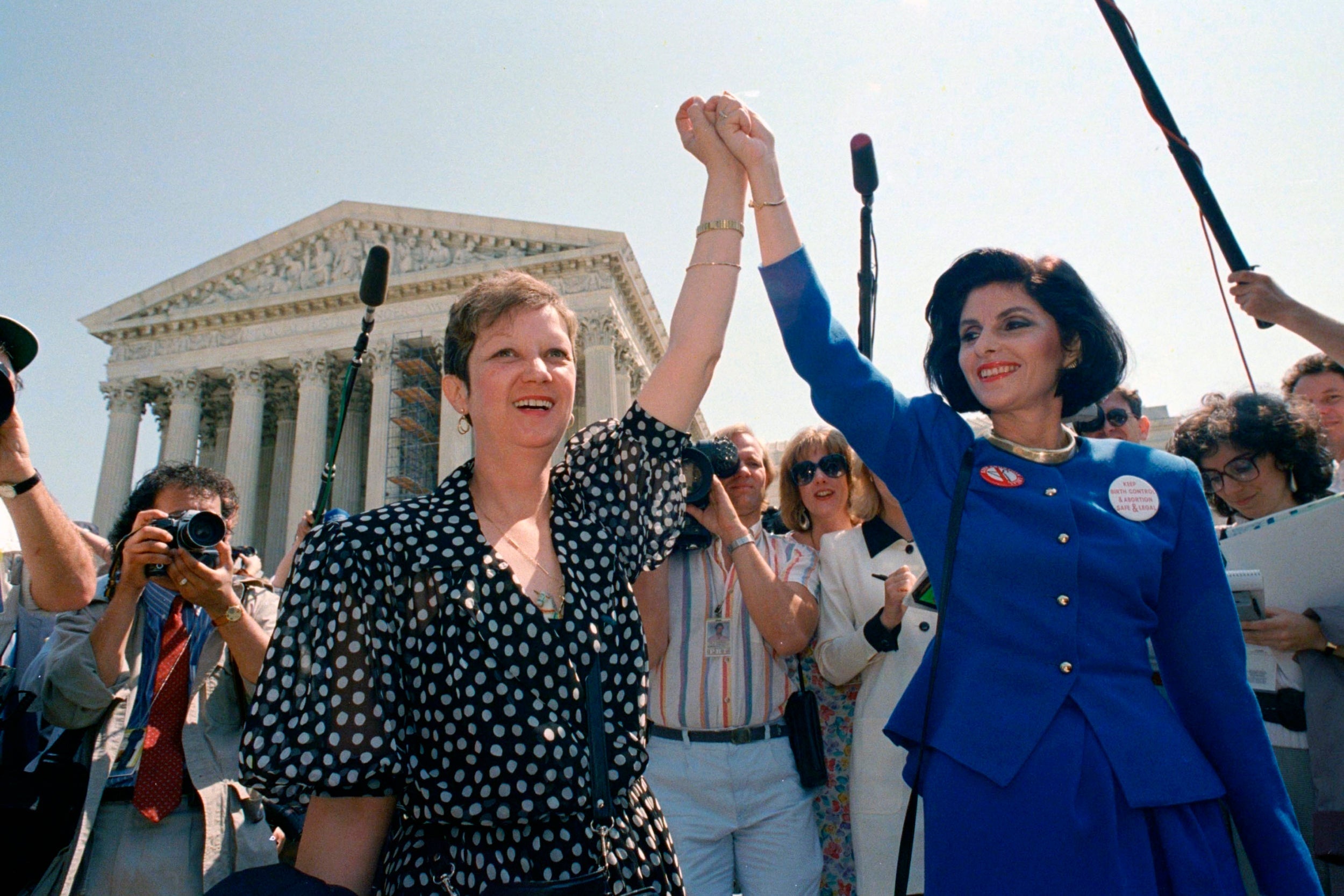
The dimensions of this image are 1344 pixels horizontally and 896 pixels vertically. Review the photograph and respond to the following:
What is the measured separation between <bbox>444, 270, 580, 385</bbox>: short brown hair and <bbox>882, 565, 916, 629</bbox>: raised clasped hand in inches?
70.9

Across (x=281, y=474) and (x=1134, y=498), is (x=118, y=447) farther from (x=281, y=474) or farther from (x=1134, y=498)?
(x=1134, y=498)

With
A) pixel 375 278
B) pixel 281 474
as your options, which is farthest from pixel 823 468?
pixel 281 474

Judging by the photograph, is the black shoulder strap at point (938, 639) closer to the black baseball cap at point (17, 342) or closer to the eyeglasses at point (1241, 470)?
the eyeglasses at point (1241, 470)

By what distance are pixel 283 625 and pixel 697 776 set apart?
7.65 feet

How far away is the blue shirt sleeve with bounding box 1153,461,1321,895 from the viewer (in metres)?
1.73

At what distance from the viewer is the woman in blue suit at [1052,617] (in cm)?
166

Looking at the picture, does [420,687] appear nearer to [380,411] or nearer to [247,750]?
[247,750]

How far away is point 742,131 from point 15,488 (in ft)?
7.94

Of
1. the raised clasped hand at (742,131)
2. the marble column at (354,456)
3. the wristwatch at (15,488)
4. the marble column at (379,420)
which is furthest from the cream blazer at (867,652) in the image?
the marble column at (354,456)

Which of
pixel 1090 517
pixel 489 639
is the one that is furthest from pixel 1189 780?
pixel 489 639

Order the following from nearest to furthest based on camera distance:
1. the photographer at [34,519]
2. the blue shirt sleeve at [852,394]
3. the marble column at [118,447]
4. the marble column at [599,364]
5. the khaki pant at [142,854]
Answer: the blue shirt sleeve at [852,394], the photographer at [34,519], the khaki pant at [142,854], the marble column at [599,364], the marble column at [118,447]

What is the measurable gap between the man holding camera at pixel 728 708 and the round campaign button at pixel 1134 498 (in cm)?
190

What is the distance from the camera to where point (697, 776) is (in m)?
3.50

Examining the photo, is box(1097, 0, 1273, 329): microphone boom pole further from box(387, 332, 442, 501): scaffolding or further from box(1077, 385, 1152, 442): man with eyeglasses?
box(387, 332, 442, 501): scaffolding
